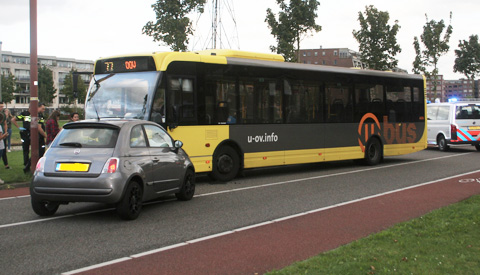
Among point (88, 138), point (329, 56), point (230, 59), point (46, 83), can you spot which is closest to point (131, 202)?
point (88, 138)

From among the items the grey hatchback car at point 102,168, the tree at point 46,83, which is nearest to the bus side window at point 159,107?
the grey hatchback car at point 102,168

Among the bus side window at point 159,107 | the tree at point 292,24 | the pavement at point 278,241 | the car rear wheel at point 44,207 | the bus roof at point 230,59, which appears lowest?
the pavement at point 278,241

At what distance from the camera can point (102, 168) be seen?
792 centimetres

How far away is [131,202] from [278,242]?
272 cm

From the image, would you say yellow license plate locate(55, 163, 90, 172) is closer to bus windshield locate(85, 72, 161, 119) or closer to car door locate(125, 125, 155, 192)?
car door locate(125, 125, 155, 192)

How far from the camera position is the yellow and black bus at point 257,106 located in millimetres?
12281

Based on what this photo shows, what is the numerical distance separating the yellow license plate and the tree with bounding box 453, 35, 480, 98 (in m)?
55.5

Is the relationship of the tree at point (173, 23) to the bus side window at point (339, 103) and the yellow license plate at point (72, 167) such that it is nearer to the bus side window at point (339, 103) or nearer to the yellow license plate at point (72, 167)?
the bus side window at point (339, 103)

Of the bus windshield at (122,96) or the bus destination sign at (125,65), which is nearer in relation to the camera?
the bus windshield at (122,96)

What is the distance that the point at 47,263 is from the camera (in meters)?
5.77

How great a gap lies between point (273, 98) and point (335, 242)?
28.2 ft

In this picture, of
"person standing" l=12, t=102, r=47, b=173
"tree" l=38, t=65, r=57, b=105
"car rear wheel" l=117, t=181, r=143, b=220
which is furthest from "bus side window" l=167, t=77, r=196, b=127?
"tree" l=38, t=65, r=57, b=105

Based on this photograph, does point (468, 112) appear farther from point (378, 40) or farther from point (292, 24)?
point (378, 40)

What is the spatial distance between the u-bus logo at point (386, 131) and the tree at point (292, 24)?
1277cm
